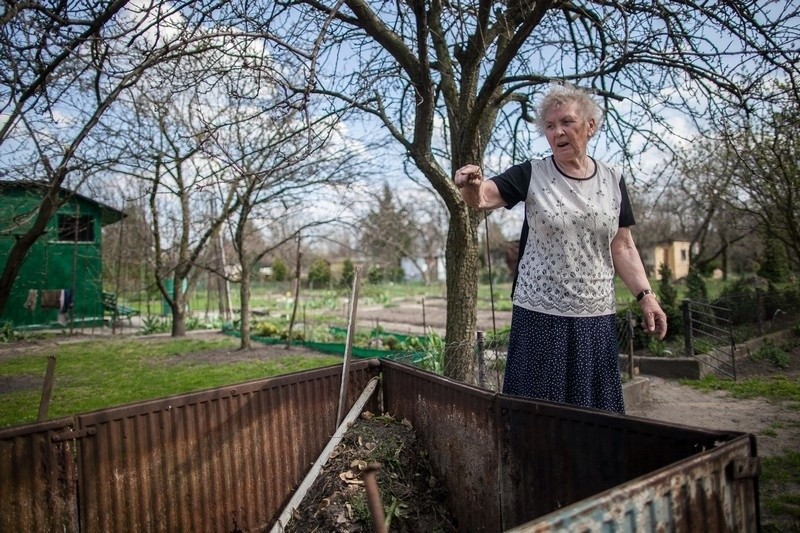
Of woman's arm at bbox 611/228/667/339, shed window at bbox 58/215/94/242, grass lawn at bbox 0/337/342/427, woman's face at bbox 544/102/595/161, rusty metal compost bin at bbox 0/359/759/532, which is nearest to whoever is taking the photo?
rusty metal compost bin at bbox 0/359/759/532

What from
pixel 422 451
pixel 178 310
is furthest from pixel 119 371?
pixel 422 451

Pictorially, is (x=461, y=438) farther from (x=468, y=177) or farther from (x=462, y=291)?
(x=462, y=291)

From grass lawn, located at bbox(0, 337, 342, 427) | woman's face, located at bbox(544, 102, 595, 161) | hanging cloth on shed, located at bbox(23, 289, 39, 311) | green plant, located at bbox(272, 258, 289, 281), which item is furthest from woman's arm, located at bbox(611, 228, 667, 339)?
green plant, located at bbox(272, 258, 289, 281)

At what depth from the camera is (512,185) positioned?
2172 mm

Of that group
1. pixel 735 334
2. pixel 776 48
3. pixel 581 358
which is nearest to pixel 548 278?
pixel 581 358

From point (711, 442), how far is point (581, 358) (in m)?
0.72

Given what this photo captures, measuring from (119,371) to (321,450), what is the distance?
7074 millimetres

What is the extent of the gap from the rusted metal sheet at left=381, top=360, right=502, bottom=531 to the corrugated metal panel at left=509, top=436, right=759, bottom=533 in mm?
866

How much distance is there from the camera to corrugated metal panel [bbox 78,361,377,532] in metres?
2.02

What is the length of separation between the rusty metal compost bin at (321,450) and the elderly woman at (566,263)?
289mm

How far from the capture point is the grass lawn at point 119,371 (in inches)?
245

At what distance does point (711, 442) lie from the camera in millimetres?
1354

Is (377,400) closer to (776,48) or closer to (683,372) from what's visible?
(776,48)

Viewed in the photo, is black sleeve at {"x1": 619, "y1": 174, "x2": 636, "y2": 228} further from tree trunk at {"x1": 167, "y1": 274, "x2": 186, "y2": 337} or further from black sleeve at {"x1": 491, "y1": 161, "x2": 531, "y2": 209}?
tree trunk at {"x1": 167, "y1": 274, "x2": 186, "y2": 337}
